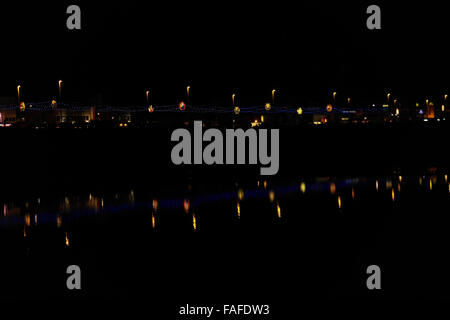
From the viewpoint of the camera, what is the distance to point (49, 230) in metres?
18.2

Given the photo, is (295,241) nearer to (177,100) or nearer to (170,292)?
(170,292)

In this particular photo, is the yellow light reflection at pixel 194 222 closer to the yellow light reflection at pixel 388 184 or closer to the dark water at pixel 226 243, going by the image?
the dark water at pixel 226 243

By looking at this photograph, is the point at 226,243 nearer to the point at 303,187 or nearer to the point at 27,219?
the point at 27,219

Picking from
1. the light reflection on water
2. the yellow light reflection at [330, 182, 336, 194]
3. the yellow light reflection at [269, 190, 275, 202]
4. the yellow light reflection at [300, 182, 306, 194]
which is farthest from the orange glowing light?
the yellow light reflection at [330, 182, 336, 194]

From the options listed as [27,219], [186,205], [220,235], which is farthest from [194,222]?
[27,219]

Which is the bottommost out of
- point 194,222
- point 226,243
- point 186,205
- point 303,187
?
point 226,243

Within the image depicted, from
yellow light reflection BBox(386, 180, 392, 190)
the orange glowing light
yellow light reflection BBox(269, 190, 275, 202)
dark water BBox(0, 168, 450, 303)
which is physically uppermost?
yellow light reflection BBox(386, 180, 392, 190)

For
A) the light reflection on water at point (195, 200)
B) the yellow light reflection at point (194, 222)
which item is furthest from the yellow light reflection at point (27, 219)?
the yellow light reflection at point (194, 222)

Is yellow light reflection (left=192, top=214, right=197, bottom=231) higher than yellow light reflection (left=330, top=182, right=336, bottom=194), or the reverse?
yellow light reflection (left=330, top=182, right=336, bottom=194)

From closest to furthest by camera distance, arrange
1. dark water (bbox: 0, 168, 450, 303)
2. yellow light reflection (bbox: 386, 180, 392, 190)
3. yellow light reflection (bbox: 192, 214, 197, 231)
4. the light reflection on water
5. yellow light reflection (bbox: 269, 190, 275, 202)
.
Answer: dark water (bbox: 0, 168, 450, 303)
yellow light reflection (bbox: 192, 214, 197, 231)
the light reflection on water
yellow light reflection (bbox: 269, 190, 275, 202)
yellow light reflection (bbox: 386, 180, 392, 190)

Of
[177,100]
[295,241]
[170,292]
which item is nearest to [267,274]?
[170,292]

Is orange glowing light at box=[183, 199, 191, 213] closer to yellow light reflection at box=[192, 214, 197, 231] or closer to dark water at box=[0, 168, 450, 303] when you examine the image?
dark water at box=[0, 168, 450, 303]

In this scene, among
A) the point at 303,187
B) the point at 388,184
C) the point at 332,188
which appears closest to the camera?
the point at 332,188
